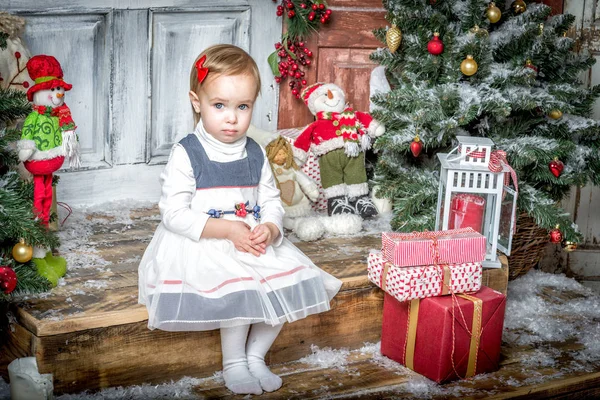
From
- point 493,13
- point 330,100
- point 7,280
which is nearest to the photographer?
point 7,280

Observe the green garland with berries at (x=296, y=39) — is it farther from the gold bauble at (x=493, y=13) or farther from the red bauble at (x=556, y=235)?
the red bauble at (x=556, y=235)

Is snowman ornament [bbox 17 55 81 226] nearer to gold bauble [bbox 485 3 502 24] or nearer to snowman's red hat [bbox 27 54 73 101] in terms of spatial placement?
snowman's red hat [bbox 27 54 73 101]

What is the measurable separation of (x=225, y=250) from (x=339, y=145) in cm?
114

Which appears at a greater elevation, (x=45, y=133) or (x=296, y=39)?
(x=296, y=39)

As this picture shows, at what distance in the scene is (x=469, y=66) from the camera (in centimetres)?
316

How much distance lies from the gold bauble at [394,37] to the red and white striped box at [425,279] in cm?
104

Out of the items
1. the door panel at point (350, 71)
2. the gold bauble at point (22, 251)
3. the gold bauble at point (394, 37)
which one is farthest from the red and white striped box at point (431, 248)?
the door panel at point (350, 71)

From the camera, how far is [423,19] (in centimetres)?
329

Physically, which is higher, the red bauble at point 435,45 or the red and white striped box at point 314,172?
the red bauble at point 435,45

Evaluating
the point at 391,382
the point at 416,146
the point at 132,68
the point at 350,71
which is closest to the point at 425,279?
the point at 391,382

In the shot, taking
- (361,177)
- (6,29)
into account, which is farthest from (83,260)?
(361,177)

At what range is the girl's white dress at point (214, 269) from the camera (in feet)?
7.59

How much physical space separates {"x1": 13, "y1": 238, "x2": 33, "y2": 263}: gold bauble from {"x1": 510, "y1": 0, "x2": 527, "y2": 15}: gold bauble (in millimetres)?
2151

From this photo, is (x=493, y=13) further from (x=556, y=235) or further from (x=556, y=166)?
(x=556, y=235)
